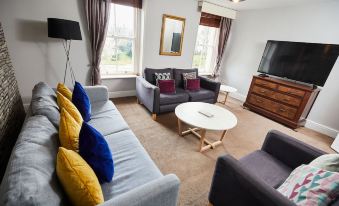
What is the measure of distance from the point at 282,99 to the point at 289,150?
2141mm

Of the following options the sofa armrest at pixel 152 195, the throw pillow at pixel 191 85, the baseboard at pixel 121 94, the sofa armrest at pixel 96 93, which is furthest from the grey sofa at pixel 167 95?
the sofa armrest at pixel 152 195

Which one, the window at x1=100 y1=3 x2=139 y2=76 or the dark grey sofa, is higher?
the window at x1=100 y1=3 x2=139 y2=76

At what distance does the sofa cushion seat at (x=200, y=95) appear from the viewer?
11.0ft

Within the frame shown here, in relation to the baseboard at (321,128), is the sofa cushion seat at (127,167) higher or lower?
higher

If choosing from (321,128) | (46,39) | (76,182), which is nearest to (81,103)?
(76,182)

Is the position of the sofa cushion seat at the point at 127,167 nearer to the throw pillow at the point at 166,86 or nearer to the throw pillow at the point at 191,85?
the throw pillow at the point at 166,86

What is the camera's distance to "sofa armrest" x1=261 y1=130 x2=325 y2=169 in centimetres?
151

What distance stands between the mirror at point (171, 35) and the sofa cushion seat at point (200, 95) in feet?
4.02

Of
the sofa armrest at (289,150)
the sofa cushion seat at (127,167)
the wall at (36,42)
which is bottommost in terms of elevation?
the sofa cushion seat at (127,167)

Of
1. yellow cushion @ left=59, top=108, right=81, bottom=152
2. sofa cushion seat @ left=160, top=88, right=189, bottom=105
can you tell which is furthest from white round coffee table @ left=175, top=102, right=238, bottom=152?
yellow cushion @ left=59, top=108, right=81, bottom=152

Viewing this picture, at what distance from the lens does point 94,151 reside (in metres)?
1.02

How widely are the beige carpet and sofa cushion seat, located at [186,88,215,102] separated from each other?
54cm

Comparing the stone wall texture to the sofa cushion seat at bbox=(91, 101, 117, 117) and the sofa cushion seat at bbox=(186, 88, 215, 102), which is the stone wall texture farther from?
the sofa cushion seat at bbox=(186, 88, 215, 102)

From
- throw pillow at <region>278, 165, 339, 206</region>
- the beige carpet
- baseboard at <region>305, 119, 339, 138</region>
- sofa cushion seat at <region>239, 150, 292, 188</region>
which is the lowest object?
the beige carpet
